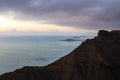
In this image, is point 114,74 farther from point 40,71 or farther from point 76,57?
point 40,71

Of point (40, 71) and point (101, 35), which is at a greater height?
point (101, 35)

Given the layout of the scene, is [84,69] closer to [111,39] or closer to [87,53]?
[87,53]

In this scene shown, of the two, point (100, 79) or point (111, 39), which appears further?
point (111, 39)

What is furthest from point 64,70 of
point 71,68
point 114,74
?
point 114,74

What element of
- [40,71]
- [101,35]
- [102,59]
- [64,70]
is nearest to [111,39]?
[101,35]

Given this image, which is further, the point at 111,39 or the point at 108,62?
the point at 111,39

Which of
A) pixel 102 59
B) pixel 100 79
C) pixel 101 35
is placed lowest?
pixel 100 79
